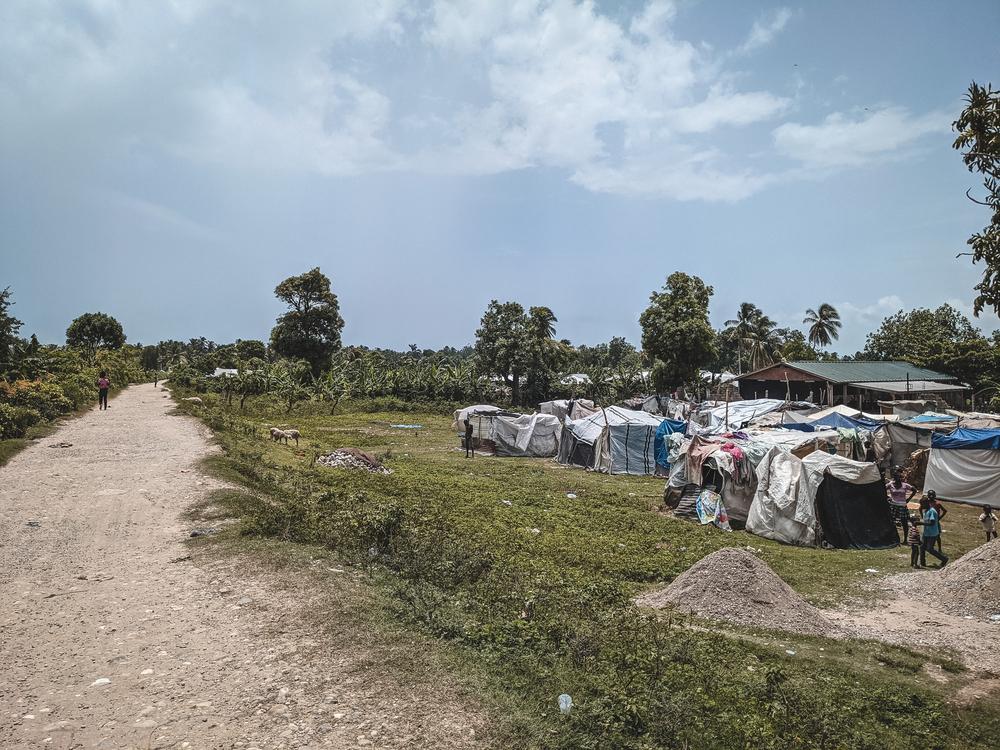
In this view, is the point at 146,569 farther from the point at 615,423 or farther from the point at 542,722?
the point at 615,423

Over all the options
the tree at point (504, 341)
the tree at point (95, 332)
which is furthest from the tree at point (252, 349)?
the tree at point (504, 341)

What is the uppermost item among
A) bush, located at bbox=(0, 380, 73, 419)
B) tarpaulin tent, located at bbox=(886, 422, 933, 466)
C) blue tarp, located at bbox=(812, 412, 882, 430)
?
bush, located at bbox=(0, 380, 73, 419)

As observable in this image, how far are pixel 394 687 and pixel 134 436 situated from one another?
19.9 meters

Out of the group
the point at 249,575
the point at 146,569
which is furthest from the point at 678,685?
the point at 146,569

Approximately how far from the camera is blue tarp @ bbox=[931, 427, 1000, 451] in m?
17.0

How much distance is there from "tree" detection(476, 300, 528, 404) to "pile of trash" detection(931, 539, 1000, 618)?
40.6 meters

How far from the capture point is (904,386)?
4347cm

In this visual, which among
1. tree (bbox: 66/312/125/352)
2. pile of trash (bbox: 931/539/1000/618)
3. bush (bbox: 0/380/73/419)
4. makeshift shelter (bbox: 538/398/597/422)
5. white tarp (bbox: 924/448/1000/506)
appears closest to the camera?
pile of trash (bbox: 931/539/1000/618)

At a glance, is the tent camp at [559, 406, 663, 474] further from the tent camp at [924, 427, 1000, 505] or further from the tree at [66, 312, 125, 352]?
the tree at [66, 312, 125, 352]

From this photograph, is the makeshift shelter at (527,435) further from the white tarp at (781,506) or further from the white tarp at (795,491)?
the white tarp at (795,491)

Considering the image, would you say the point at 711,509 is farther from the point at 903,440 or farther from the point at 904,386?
the point at 904,386

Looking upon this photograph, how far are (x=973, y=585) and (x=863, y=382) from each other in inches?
1493

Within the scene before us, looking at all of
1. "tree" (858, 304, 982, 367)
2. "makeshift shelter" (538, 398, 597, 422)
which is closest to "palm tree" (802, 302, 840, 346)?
"tree" (858, 304, 982, 367)

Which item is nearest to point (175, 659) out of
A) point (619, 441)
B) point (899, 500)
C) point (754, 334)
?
point (899, 500)
